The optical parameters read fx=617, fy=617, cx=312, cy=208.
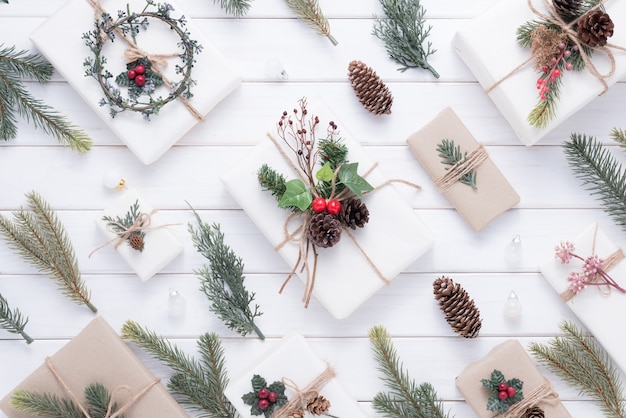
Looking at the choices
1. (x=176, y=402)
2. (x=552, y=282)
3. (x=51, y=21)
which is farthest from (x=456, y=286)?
(x=51, y=21)

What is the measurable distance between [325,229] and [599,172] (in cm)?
90

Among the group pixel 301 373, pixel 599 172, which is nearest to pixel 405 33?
pixel 599 172

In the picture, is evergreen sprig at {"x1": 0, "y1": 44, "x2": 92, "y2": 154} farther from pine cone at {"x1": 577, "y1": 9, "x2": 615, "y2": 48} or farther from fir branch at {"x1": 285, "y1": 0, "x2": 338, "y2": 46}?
pine cone at {"x1": 577, "y1": 9, "x2": 615, "y2": 48}

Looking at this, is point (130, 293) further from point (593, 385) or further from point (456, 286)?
point (593, 385)

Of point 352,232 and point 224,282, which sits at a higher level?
point 224,282

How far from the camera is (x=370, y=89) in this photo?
1.95 m

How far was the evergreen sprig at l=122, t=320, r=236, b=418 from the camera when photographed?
1.90 meters

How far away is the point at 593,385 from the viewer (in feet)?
6.27

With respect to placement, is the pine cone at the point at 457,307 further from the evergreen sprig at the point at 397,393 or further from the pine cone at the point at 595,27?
the pine cone at the point at 595,27

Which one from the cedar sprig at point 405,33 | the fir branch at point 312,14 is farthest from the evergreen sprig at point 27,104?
the cedar sprig at point 405,33

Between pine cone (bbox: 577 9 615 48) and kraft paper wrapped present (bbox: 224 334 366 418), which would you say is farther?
kraft paper wrapped present (bbox: 224 334 366 418)

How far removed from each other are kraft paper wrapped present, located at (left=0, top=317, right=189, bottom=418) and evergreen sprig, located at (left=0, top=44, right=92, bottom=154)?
605mm

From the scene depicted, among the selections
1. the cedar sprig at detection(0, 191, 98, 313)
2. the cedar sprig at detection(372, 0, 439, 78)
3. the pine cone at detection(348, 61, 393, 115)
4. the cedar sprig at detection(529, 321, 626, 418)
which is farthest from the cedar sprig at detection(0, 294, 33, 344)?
the cedar sprig at detection(529, 321, 626, 418)

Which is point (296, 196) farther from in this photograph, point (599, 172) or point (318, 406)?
point (599, 172)
